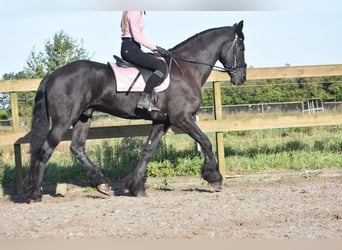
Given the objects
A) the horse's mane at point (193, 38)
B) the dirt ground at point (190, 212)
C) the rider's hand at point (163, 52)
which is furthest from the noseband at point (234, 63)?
the dirt ground at point (190, 212)

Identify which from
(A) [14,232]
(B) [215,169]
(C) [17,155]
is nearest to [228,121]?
(B) [215,169]

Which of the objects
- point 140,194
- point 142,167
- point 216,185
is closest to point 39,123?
point 142,167

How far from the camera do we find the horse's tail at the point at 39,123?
23.0 feet

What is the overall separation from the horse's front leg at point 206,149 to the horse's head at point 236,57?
1.14 metres

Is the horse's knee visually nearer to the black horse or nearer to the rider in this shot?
the black horse

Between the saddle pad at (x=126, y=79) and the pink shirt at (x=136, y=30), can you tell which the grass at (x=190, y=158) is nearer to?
the saddle pad at (x=126, y=79)

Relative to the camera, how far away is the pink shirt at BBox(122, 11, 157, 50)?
6.95m

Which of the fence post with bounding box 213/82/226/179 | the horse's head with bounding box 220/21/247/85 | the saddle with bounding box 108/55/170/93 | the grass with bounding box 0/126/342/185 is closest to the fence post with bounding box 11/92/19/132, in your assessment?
the grass with bounding box 0/126/342/185

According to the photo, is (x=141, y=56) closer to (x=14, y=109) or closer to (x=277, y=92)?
(x=14, y=109)

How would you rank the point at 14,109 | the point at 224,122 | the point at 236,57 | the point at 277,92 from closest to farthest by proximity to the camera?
the point at 236,57
the point at 14,109
the point at 224,122
the point at 277,92

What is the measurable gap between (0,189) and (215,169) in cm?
340

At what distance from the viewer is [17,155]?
8133 mm

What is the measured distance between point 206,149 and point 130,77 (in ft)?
4.83

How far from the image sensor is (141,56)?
7.11 metres
